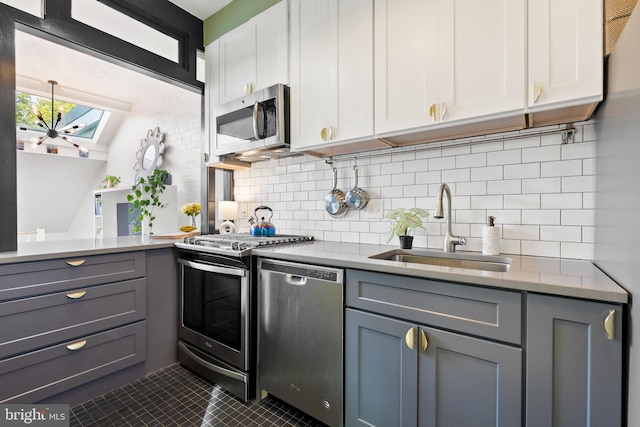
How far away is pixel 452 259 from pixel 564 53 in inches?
40.0

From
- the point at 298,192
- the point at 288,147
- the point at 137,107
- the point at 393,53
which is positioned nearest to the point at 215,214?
the point at 298,192

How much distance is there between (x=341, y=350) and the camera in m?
1.47

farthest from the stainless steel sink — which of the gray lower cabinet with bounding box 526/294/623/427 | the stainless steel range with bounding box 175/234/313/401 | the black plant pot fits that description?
the stainless steel range with bounding box 175/234/313/401

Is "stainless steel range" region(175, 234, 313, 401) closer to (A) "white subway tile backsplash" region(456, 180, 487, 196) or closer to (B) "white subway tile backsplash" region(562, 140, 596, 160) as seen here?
(A) "white subway tile backsplash" region(456, 180, 487, 196)

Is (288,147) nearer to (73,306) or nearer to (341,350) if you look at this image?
(341,350)

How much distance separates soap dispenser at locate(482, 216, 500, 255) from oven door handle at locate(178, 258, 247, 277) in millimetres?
1358

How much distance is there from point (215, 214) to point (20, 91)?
3799 millimetres

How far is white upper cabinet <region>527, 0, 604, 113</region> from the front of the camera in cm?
114

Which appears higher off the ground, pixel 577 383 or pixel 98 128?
pixel 98 128

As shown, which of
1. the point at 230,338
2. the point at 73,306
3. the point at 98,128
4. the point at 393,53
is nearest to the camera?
the point at 393,53

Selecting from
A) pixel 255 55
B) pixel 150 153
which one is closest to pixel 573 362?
pixel 255 55

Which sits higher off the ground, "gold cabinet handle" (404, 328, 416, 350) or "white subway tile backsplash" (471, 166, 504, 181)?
"white subway tile backsplash" (471, 166, 504, 181)

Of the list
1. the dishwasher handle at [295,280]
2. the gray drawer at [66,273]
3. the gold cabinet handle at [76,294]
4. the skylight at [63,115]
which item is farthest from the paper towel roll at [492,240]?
the skylight at [63,115]

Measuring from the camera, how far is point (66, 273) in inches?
68.6
